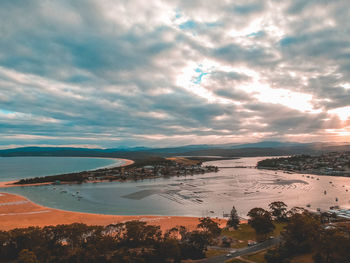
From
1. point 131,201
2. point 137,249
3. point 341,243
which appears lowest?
point 131,201

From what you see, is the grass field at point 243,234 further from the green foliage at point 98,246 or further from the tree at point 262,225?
the green foliage at point 98,246

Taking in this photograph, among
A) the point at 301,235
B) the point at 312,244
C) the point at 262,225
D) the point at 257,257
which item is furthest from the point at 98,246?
the point at 301,235

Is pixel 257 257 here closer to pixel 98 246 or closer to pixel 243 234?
pixel 243 234

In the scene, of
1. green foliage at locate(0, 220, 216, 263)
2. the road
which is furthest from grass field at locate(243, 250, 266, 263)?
green foliage at locate(0, 220, 216, 263)

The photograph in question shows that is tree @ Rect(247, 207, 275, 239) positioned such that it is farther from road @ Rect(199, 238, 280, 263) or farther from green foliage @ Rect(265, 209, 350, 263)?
green foliage @ Rect(265, 209, 350, 263)

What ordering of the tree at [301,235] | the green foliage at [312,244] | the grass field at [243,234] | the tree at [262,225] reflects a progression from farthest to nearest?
the tree at [262,225] → the grass field at [243,234] → the tree at [301,235] → the green foliage at [312,244]

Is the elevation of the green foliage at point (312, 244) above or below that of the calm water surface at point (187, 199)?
above

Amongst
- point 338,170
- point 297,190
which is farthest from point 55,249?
point 338,170

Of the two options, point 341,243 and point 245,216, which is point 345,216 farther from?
point 341,243

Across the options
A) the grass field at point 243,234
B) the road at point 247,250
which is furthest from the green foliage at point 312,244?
the grass field at point 243,234
